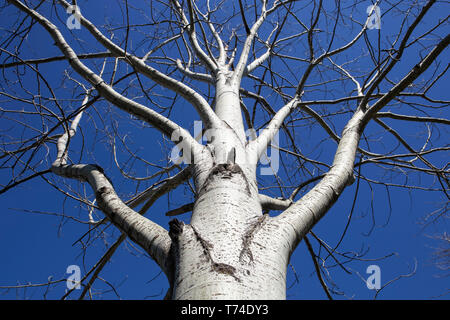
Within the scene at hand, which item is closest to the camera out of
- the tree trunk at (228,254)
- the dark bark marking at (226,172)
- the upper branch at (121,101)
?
the tree trunk at (228,254)

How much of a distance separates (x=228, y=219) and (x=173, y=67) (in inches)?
88.8

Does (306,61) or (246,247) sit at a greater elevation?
(306,61)

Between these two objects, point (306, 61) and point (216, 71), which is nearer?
point (216, 71)

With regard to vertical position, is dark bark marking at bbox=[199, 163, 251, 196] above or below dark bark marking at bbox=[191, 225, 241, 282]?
above

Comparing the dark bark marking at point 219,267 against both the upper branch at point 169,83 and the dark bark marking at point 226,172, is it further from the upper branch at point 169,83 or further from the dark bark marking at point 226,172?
the upper branch at point 169,83

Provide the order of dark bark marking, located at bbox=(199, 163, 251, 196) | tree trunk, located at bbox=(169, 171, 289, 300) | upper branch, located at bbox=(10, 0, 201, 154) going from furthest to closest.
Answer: upper branch, located at bbox=(10, 0, 201, 154) → dark bark marking, located at bbox=(199, 163, 251, 196) → tree trunk, located at bbox=(169, 171, 289, 300)

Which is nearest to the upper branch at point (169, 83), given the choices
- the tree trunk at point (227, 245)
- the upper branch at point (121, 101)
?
the upper branch at point (121, 101)

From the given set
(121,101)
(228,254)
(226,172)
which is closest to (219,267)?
(228,254)

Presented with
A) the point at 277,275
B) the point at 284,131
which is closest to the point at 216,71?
the point at 284,131

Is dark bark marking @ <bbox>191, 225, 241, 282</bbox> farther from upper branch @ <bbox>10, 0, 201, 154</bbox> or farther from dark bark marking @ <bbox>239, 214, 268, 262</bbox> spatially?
upper branch @ <bbox>10, 0, 201, 154</bbox>

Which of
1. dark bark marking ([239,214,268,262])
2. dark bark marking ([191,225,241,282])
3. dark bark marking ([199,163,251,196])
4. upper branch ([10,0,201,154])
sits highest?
upper branch ([10,0,201,154])

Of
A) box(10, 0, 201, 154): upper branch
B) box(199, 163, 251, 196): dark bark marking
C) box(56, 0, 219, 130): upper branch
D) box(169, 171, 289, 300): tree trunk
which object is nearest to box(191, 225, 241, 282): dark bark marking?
box(169, 171, 289, 300): tree trunk

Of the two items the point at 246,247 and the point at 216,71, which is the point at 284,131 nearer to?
the point at 216,71
